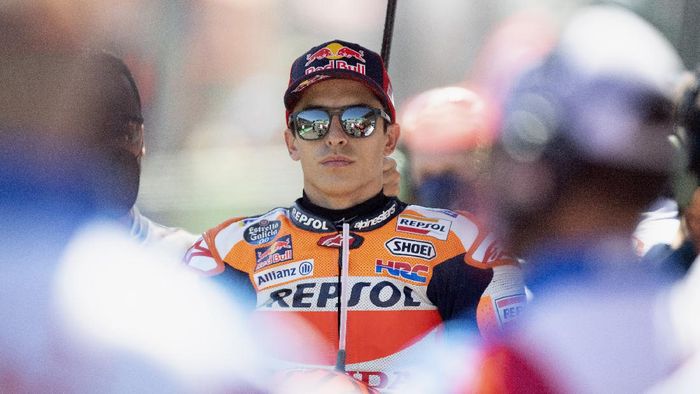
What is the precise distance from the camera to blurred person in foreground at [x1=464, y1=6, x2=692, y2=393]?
3.60 ft

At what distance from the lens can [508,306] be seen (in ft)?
7.52

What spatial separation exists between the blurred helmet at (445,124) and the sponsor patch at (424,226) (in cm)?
58

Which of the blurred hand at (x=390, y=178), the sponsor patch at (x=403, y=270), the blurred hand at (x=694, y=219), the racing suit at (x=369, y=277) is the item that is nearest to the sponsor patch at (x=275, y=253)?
the racing suit at (x=369, y=277)

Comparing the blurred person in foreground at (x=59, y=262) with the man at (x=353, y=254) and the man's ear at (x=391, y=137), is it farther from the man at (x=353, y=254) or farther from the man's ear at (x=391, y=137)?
the man's ear at (x=391, y=137)

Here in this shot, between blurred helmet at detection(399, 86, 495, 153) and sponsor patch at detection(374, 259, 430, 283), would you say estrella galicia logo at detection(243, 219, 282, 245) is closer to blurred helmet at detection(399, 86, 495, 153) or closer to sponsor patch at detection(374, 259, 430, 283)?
sponsor patch at detection(374, 259, 430, 283)

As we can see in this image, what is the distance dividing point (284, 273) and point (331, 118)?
392mm

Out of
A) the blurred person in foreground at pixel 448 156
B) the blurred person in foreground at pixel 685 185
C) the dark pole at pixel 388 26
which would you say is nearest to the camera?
the blurred person in foreground at pixel 685 185

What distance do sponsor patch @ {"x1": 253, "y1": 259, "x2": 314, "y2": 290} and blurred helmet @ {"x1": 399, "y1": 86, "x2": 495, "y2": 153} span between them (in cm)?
82

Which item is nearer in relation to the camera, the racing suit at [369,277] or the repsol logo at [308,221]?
the racing suit at [369,277]

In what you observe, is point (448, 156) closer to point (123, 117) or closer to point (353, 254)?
point (353, 254)

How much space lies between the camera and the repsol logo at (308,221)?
253cm

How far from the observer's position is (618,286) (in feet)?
3.57

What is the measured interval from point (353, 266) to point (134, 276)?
2.13ft

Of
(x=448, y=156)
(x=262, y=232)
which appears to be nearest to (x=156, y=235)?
(x=262, y=232)
